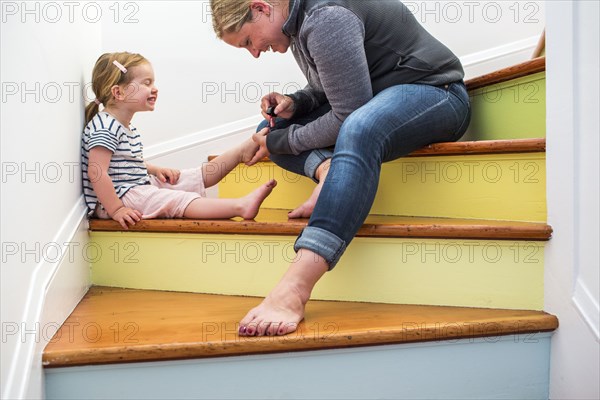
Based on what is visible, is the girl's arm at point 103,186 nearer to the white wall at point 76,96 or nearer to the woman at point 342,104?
the white wall at point 76,96

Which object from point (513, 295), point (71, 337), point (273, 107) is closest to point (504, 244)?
point (513, 295)

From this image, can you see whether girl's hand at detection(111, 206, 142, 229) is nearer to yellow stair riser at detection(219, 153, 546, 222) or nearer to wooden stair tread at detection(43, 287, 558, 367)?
wooden stair tread at detection(43, 287, 558, 367)

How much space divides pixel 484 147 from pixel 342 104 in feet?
1.04

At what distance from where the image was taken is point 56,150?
1219 mm

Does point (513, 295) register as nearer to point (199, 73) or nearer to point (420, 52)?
point (420, 52)

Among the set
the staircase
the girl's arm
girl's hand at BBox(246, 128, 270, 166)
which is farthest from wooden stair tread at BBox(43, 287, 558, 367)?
girl's hand at BBox(246, 128, 270, 166)

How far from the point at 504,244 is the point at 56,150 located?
0.90 meters

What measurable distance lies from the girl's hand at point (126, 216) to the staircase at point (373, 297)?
23 millimetres

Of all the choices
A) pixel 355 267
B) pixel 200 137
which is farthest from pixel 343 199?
pixel 200 137

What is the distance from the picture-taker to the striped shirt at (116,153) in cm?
145

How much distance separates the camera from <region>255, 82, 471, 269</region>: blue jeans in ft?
3.69

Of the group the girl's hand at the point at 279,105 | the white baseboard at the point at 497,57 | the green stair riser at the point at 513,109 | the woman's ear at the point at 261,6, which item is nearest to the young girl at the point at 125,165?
the girl's hand at the point at 279,105

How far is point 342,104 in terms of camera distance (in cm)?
129

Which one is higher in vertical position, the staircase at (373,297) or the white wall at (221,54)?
the white wall at (221,54)
